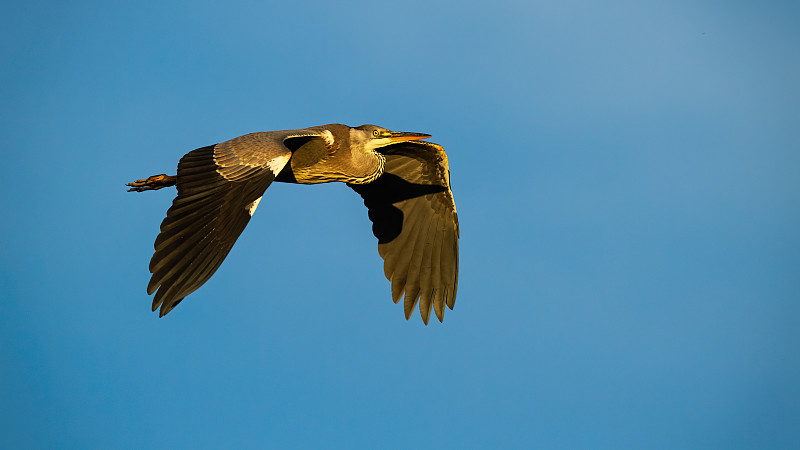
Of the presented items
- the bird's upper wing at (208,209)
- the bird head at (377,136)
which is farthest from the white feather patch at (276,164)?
the bird head at (377,136)

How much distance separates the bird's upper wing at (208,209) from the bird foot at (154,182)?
1808mm

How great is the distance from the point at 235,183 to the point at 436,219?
172 inches

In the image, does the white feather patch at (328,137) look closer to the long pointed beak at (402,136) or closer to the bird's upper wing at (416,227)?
the long pointed beak at (402,136)

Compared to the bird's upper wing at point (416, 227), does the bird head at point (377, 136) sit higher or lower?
higher

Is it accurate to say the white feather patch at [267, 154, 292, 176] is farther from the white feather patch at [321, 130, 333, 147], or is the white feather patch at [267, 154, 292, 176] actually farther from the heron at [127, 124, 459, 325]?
the white feather patch at [321, 130, 333, 147]

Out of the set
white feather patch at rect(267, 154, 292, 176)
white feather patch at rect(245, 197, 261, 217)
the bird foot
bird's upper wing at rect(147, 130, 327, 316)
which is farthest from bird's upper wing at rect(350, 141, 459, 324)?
white feather patch at rect(245, 197, 261, 217)

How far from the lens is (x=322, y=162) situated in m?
10.2

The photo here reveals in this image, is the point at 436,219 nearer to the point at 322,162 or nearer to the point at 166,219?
the point at 322,162

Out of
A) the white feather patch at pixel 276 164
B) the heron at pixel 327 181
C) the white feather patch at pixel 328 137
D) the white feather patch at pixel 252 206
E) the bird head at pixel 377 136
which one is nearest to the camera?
the heron at pixel 327 181

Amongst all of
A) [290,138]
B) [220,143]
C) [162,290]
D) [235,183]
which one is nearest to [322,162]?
[290,138]

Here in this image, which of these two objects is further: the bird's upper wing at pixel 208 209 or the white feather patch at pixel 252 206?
the white feather patch at pixel 252 206

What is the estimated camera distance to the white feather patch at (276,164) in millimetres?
8391

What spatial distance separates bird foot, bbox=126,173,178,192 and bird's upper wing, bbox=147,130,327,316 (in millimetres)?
1808

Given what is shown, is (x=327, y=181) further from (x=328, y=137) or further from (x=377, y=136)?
(x=377, y=136)
